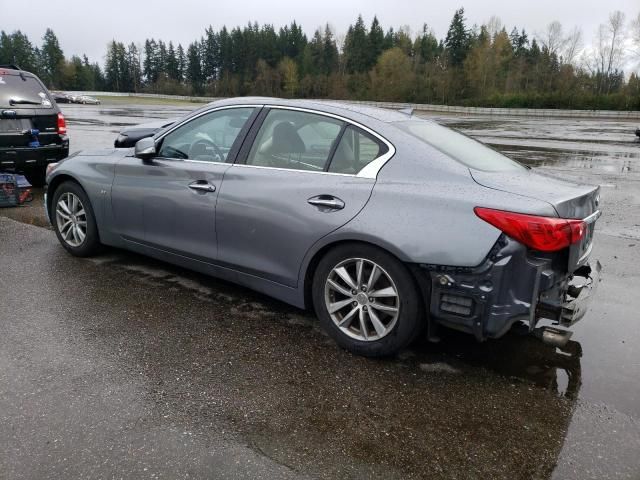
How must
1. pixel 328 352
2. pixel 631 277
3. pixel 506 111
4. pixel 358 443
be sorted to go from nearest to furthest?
pixel 358 443, pixel 328 352, pixel 631 277, pixel 506 111

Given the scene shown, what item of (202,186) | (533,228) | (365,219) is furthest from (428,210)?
(202,186)

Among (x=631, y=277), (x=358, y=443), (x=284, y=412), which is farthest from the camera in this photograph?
(x=631, y=277)

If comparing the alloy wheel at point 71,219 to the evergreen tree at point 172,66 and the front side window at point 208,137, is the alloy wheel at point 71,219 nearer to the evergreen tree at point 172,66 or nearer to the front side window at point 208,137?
the front side window at point 208,137

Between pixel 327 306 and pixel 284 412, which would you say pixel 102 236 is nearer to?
pixel 327 306

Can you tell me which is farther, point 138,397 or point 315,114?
point 315,114

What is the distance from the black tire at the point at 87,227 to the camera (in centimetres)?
501

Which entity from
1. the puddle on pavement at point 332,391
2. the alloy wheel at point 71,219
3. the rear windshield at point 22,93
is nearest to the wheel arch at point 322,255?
the puddle on pavement at point 332,391

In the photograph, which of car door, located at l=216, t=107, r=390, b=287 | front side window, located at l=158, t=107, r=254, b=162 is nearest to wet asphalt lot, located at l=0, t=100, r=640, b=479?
car door, located at l=216, t=107, r=390, b=287

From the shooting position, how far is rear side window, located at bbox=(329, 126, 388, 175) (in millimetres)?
3389

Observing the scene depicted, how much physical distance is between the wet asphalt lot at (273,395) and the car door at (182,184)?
0.49 metres

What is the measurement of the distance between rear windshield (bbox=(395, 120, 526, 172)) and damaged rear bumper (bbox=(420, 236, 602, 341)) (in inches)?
28.4

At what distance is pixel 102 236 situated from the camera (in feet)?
16.3

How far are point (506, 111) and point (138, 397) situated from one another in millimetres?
56328

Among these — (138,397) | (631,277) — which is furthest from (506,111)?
(138,397)
